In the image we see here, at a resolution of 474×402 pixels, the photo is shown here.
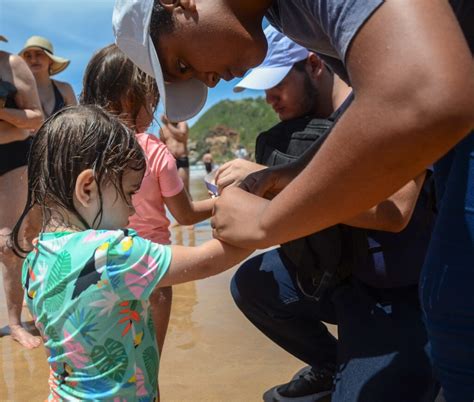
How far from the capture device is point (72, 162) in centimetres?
165

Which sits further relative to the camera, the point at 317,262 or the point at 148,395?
the point at 317,262

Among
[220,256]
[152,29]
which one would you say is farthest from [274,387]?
[152,29]

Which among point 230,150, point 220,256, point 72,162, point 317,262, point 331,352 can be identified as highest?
point 72,162

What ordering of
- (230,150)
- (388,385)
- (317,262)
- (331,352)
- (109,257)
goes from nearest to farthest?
(109,257)
(388,385)
(317,262)
(331,352)
(230,150)

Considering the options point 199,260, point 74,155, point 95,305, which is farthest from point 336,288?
point 74,155

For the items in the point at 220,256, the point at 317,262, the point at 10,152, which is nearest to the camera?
the point at 220,256

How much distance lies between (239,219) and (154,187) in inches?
43.5

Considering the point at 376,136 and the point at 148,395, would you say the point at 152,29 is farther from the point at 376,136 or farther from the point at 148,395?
the point at 148,395

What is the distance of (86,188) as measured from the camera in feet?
5.39

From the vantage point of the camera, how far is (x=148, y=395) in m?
1.74

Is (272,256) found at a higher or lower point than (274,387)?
higher

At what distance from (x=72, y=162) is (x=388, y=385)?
1.22m

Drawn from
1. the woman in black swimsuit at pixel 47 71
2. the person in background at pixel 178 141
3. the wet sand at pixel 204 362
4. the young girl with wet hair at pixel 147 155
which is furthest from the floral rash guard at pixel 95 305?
the person in background at pixel 178 141

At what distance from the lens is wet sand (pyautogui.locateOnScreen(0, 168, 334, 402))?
2689 mm
